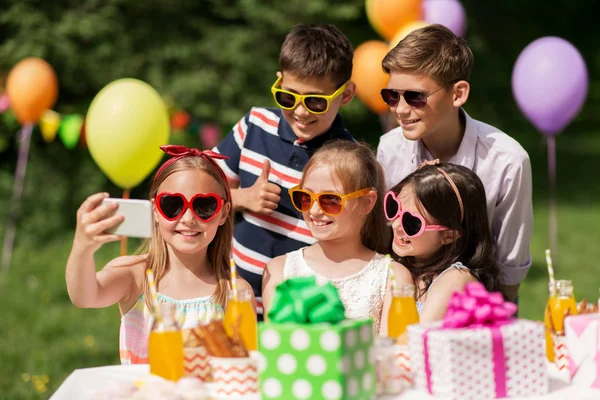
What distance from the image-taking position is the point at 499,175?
3803 mm

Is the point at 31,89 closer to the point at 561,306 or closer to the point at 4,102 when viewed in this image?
the point at 4,102

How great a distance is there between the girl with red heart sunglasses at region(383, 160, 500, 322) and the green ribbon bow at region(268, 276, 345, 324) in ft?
3.01

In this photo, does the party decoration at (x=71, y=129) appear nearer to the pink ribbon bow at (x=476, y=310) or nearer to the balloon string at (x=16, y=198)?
the balloon string at (x=16, y=198)

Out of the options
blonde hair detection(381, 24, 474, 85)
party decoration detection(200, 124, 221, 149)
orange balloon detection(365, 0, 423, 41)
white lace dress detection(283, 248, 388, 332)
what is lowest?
white lace dress detection(283, 248, 388, 332)

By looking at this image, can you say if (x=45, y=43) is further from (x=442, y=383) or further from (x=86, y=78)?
(x=442, y=383)

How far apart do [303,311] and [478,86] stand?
11.5 meters

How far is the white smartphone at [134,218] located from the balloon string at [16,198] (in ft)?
22.1

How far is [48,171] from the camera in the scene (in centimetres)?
1057

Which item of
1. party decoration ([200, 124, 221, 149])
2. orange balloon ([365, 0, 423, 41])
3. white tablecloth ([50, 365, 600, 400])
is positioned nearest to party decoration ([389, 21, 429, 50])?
orange balloon ([365, 0, 423, 41])

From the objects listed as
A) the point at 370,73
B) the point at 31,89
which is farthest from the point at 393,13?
the point at 31,89

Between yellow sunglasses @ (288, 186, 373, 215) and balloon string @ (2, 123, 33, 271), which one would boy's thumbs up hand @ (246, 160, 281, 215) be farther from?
balloon string @ (2, 123, 33, 271)

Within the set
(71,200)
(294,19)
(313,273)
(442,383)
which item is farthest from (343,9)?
(442,383)

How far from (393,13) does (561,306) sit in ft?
18.6

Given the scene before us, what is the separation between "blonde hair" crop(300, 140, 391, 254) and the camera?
3.39 meters
